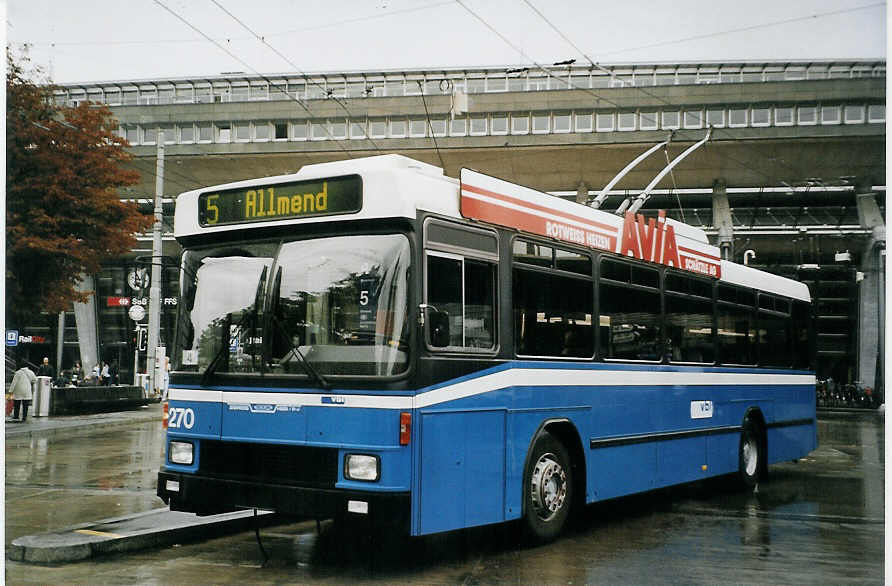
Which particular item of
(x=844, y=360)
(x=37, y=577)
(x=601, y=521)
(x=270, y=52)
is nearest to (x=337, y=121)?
(x=270, y=52)

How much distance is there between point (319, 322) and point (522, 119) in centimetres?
3085

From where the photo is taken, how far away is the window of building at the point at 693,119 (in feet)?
80.3

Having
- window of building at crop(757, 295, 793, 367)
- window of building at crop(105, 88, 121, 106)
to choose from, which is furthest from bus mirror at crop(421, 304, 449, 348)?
window of building at crop(105, 88, 121, 106)

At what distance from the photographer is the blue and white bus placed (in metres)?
6.72

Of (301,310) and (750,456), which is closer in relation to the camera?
(301,310)

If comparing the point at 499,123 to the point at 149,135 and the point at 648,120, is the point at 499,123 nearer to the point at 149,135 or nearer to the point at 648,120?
the point at 648,120

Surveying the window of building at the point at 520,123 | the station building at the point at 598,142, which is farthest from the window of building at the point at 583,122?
the window of building at the point at 520,123

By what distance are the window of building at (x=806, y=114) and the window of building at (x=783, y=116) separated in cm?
19

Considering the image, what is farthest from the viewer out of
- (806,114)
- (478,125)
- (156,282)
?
(478,125)

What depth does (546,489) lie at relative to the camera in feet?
26.8

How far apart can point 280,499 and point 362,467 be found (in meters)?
0.69

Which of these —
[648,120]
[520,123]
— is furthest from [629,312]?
[520,123]

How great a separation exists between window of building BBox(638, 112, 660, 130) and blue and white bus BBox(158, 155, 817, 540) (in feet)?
79.4

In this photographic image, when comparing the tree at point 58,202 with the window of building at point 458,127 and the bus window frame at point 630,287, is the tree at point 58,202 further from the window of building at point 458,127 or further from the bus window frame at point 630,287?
the window of building at point 458,127
